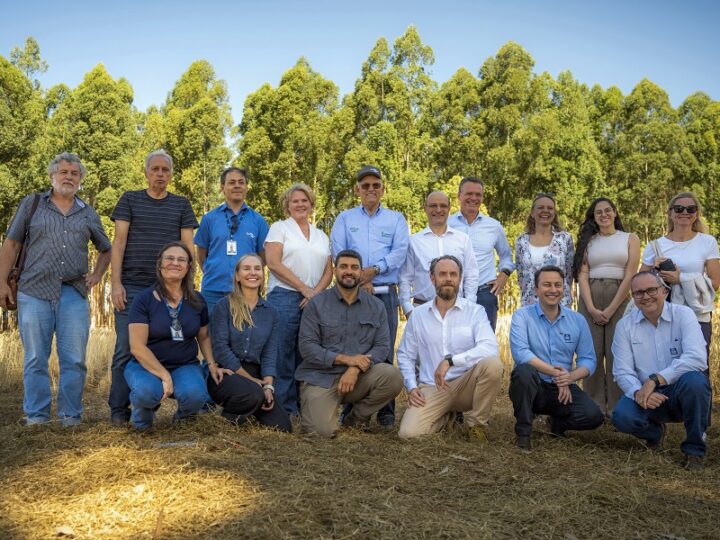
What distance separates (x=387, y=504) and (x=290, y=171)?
17.2 metres

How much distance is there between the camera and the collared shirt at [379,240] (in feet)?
17.4

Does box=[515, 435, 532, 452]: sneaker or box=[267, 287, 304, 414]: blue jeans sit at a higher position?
box=[267, 287, 304, 414]: blue jeans

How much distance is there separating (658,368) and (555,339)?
0.69 metres

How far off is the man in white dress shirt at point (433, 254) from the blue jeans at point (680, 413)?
141 cm

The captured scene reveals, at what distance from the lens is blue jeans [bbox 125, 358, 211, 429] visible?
436cm

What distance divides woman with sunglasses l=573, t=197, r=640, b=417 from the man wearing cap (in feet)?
5.00

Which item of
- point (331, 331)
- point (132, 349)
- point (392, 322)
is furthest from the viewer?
point (392, 322)

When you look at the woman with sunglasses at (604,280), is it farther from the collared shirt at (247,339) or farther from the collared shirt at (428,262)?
the collared shirt at (247,339)

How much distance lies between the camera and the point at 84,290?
4.91 metres

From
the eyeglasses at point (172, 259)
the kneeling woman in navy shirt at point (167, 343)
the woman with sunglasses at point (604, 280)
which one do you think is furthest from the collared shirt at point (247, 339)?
the woman with sunglasses at point (604, 280)

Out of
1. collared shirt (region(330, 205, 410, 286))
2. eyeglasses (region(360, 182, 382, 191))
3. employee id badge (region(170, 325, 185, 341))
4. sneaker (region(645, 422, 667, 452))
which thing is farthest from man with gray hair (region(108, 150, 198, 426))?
sneaker (region(645, 422, 667, 452))

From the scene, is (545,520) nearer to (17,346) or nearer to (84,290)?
(84,290)

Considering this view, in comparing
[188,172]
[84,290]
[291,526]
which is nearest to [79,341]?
[84,290]

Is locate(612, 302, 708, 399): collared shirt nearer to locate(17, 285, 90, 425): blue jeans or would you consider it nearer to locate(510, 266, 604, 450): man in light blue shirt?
locate(510, 266, 604, 450): man in light blue shirt
